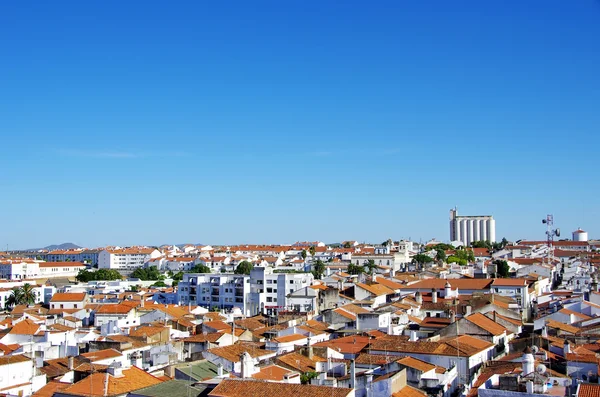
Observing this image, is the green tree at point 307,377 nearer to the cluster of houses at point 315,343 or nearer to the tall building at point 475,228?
the cluster of houses at point 315,343

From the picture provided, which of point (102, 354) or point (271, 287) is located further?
point (271, 287)

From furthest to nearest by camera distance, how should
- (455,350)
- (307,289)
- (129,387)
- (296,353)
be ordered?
(307,289) → (296,353) → (455,350) → (129,387)

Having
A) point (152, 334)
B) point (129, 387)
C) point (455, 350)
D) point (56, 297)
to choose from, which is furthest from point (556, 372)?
point (56, 297)

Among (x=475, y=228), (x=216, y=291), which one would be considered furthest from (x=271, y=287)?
(x=475, y=228)

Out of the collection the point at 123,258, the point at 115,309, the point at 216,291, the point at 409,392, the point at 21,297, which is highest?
the point at 123,258

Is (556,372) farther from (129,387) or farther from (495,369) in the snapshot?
(129,387)

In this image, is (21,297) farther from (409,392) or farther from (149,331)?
(409,392)

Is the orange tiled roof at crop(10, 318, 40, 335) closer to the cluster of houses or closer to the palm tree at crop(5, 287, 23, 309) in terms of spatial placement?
the cluster of houses
